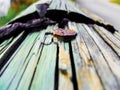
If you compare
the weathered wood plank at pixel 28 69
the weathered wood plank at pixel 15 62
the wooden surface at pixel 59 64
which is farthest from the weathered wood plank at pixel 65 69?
the weathered wood plank at pixel 15 62

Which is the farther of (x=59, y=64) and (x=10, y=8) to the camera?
(x=10, y=8)

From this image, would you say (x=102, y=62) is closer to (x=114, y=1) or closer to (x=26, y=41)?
(x=26, y=41)

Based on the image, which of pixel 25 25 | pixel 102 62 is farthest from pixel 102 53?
pixel 25 25

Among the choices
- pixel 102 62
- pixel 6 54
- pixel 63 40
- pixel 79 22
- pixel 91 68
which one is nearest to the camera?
pixel 91 68

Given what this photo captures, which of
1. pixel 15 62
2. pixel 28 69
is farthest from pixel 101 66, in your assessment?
pixel 15 62

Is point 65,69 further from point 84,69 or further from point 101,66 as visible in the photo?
point 101,66
